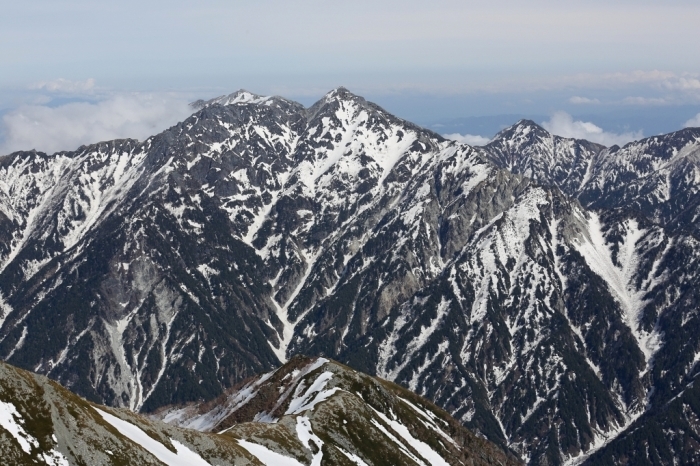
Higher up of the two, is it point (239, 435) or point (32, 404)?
point (32, 404)

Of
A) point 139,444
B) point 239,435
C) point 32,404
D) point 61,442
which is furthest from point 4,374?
point 239,435

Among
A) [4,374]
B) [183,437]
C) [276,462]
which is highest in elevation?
[4,374]

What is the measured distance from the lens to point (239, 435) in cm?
19750

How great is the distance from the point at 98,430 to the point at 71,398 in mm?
10534

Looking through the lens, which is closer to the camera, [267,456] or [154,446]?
[154,446]

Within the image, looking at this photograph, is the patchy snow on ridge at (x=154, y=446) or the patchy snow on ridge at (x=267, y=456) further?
the patchy snow on ridge at (x=267, y=456)

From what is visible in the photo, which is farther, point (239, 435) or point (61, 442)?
→ point (239, 435)

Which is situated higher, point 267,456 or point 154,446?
point 154,446

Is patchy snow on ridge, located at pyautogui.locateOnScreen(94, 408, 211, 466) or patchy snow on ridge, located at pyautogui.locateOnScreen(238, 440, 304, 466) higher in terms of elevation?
patchy snow on ridge, located at pyautogui.locateOnScreen(94, 408, 211, 466)

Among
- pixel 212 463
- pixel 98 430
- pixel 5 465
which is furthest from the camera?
pixel 212 463

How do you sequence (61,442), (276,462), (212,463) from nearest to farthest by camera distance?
(61,442) < (212,463) < (276,462)

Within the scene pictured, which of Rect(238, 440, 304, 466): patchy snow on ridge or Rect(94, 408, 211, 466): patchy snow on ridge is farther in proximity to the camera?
Rect(238, 440, 304, 466): patchy snow on ridge

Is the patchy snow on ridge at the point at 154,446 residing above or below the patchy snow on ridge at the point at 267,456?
above

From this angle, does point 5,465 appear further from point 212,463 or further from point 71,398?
point 212,463
